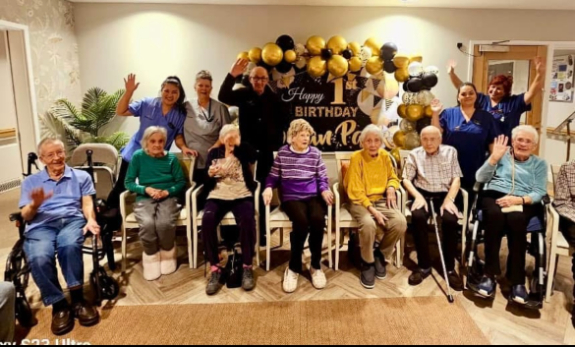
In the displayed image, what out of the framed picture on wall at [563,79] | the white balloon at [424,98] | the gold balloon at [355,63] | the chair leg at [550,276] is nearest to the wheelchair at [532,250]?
the chair leg at [550,276]

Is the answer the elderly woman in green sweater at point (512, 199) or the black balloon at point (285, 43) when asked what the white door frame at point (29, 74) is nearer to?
the black balloon at point (285, 43)

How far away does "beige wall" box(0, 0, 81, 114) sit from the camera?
161 inches

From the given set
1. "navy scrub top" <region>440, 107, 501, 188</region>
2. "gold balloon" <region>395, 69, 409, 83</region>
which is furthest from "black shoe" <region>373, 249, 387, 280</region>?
"gold balloon" <region>395, 69, 409, 83</region>

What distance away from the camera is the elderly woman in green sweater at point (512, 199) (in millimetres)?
2666

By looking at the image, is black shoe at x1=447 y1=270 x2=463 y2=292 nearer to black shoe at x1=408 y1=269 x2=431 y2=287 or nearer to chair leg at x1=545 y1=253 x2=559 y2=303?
black shoe at x1=408 y1=269 x2=431 y2=287

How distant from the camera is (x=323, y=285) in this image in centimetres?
290

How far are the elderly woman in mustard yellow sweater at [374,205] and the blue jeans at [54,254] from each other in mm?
1812

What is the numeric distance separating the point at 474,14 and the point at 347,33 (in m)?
1.50

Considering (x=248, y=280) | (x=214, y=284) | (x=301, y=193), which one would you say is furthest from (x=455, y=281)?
(x=214, y=284)

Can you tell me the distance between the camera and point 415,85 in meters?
4.23

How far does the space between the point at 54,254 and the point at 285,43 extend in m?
2.99

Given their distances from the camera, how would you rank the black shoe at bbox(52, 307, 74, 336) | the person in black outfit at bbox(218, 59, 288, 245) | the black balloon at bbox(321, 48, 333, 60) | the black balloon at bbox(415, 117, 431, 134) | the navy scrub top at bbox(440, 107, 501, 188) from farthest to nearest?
A: 1. the black balloon at bbox(321, 48, 333, 60)
2. the black balloon at bbox(415, 117, 431, 134)
3. the person in black outfit at bbox(218, 59, 288, 245)
4. the navy scrub top at bbox(440, 107, 501, 188)
5. the black shoe at bbox(52, 307, 74, 336)

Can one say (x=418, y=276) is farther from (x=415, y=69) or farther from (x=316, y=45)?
(x=316, y=45)

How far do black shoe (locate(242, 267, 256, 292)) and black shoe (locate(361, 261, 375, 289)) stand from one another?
76 cm
